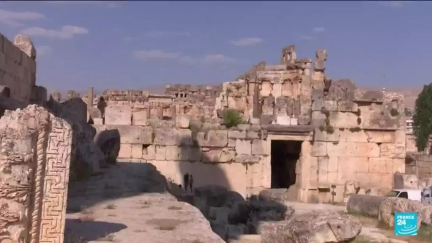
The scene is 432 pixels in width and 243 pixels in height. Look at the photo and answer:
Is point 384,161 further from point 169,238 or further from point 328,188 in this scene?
point 169,238

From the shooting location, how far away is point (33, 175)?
17.7 feet

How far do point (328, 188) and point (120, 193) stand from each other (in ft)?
32.0

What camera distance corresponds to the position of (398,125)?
61.4ft

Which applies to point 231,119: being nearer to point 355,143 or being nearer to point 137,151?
point 137,151

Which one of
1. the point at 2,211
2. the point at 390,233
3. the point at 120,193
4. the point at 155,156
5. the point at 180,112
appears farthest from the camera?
the point at 180,112

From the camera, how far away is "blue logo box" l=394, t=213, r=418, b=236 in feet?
37.2

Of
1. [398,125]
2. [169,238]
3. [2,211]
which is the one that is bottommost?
[169,238]

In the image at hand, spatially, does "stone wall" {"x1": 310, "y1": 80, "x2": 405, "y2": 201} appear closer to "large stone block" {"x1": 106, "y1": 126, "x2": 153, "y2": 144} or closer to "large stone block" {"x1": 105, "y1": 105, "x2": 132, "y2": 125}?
"large stone block" {"x1": 106, "y1": 126, "x2": 153, "y2": 144}

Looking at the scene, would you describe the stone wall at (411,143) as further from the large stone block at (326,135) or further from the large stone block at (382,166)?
the large stone block at (326,135)

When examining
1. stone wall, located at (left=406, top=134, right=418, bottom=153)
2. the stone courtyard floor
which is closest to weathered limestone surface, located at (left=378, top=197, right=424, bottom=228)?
→ the stone courtyard floor

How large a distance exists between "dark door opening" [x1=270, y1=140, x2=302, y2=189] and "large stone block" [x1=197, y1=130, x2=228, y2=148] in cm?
350

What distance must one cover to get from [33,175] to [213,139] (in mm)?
12588

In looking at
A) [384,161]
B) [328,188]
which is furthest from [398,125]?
[328,188]

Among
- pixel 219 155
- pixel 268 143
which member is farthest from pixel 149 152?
pixel 268 143
